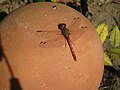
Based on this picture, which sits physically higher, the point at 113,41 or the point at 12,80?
the point at 12,80

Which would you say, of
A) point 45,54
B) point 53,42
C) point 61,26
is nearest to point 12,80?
point 45,54

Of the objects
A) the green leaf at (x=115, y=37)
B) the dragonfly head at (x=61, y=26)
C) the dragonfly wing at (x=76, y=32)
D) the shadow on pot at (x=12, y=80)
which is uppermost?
the dragonfly head at (x=61, y=26)

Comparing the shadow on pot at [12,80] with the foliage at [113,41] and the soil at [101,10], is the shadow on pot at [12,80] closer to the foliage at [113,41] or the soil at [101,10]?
the foliage at [113,41]

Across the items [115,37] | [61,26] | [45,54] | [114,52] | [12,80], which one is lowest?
[114,52]

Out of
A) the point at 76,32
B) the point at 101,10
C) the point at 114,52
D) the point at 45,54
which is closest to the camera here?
the point at 45,54

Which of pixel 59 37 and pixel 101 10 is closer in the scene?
pixel 59 37

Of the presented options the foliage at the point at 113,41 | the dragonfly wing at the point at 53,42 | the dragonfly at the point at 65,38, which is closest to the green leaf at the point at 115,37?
the foliage at the point at 113,41

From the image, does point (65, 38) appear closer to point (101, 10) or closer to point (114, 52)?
point (114, 52)
